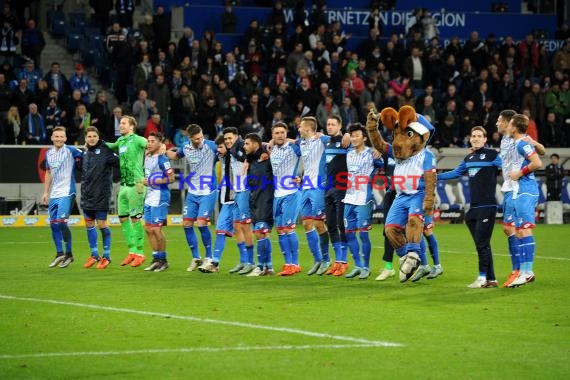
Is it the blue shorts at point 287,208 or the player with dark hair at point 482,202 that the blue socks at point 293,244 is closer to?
the blue shorts at point 287,208

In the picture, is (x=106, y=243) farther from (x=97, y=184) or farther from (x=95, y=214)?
(x=97, y=184)

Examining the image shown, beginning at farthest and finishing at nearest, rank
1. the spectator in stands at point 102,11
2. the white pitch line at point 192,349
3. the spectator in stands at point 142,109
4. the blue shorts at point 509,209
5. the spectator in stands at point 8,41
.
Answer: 1. the spectator in stands at point 102,11
2. the spectator in stands at point 8,41
3. the spectator in stands at point 142,109
4. the blue shorts at point 509,209
5. the white pitch line at point 192,349

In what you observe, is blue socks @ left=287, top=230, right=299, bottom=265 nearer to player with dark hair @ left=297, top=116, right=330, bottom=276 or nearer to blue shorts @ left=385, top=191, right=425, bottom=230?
player with dark hair @ left=297, top=116, right=330, bottom=276

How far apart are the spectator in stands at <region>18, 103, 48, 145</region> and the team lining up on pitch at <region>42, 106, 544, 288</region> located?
9.79m

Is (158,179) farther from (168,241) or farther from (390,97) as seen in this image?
(390,97)

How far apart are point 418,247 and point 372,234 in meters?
11.6

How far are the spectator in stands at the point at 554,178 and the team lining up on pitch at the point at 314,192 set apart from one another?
13.8 meters

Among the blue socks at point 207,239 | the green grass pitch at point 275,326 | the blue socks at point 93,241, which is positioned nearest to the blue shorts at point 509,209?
the green grass pitch at point 275,326

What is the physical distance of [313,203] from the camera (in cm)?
1709

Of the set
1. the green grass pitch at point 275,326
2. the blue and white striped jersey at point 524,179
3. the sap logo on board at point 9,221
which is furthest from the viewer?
the sap logo on board at point 9,221

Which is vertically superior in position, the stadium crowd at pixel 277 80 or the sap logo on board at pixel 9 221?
the stadium crowd at pixel 277 80

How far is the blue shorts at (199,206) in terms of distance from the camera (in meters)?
17.8

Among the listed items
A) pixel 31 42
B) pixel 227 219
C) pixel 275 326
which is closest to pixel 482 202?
pixel 227 219

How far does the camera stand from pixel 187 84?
101 ft
